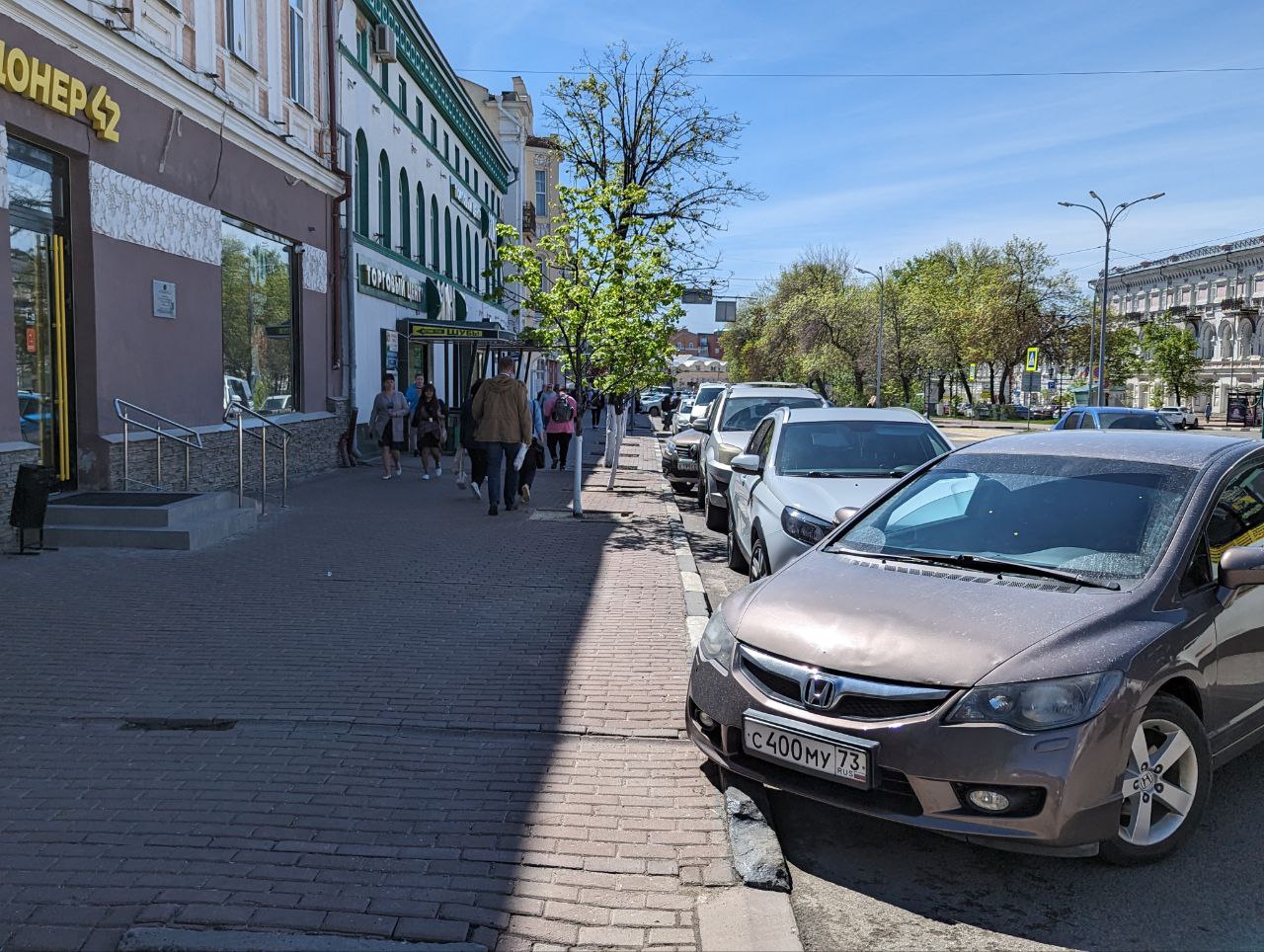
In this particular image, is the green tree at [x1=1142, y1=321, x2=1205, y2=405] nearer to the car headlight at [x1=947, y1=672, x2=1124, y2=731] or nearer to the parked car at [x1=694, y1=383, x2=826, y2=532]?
the parked car at [x1=694, y1=383, x2=826, y2=532]

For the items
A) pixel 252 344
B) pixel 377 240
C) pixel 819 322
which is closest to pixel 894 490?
pixel 252 344

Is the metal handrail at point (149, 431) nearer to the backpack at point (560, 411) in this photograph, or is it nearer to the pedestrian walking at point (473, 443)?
the pedestrian walking at point (473, 443)

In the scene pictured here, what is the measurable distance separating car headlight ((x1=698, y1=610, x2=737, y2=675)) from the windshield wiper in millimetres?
732

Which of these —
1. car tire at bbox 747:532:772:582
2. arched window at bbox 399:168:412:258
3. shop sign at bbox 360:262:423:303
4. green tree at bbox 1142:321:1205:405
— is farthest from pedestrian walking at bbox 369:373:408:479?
green tree at bbox 1142:321:1205:405

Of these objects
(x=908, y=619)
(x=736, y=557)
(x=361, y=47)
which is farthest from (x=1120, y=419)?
(x=908, y=619)

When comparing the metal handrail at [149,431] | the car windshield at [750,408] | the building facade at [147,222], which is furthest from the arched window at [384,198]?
the metal handrail at [149,431]

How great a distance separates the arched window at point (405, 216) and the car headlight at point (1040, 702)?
2471 cm

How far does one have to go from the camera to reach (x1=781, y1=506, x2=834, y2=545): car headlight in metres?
7.59

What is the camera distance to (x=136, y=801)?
13.9 ft

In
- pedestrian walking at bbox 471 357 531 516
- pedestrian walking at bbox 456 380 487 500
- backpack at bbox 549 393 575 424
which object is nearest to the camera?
pedestrian walking at bbox 471 357 531 516

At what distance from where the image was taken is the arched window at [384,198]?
24.5 meters

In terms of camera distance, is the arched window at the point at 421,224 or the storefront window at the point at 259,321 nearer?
the storefront window at the point at 259,321

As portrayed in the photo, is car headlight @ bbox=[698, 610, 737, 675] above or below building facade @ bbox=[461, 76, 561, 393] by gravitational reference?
below

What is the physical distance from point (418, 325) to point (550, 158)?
4041 cm
